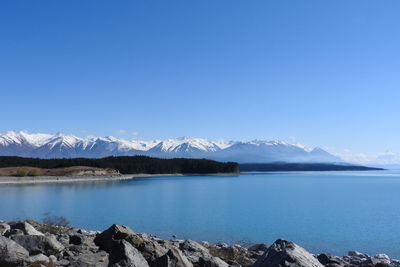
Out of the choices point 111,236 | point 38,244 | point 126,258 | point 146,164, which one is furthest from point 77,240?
point 146,164

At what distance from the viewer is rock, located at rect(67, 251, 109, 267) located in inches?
316

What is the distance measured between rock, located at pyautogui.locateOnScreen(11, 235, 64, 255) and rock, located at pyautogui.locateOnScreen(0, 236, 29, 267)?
93cm

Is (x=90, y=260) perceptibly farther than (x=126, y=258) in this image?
Yes

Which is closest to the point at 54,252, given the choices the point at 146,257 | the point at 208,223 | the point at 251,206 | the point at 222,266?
the point at 146,257

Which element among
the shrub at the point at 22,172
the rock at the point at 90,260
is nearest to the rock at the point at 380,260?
the rock at the point at 90,260

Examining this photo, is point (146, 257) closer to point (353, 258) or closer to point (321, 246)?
point (353, 258)

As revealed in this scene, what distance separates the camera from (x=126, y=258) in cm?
770

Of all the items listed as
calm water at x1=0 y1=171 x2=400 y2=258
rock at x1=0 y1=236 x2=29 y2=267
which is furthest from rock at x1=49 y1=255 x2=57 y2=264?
calm water at x1=0 y1=171 x2=400 y2=258

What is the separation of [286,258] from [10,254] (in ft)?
16.8

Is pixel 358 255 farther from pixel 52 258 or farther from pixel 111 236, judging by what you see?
pixel 52 258

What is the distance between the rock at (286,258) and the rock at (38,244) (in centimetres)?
451

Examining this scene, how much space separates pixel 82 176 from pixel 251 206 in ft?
236

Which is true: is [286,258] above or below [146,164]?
below

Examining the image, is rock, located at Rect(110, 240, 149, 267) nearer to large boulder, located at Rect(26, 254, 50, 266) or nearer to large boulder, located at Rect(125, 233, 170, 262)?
large boulder, located at Rect(125, 233, 170, 262)
